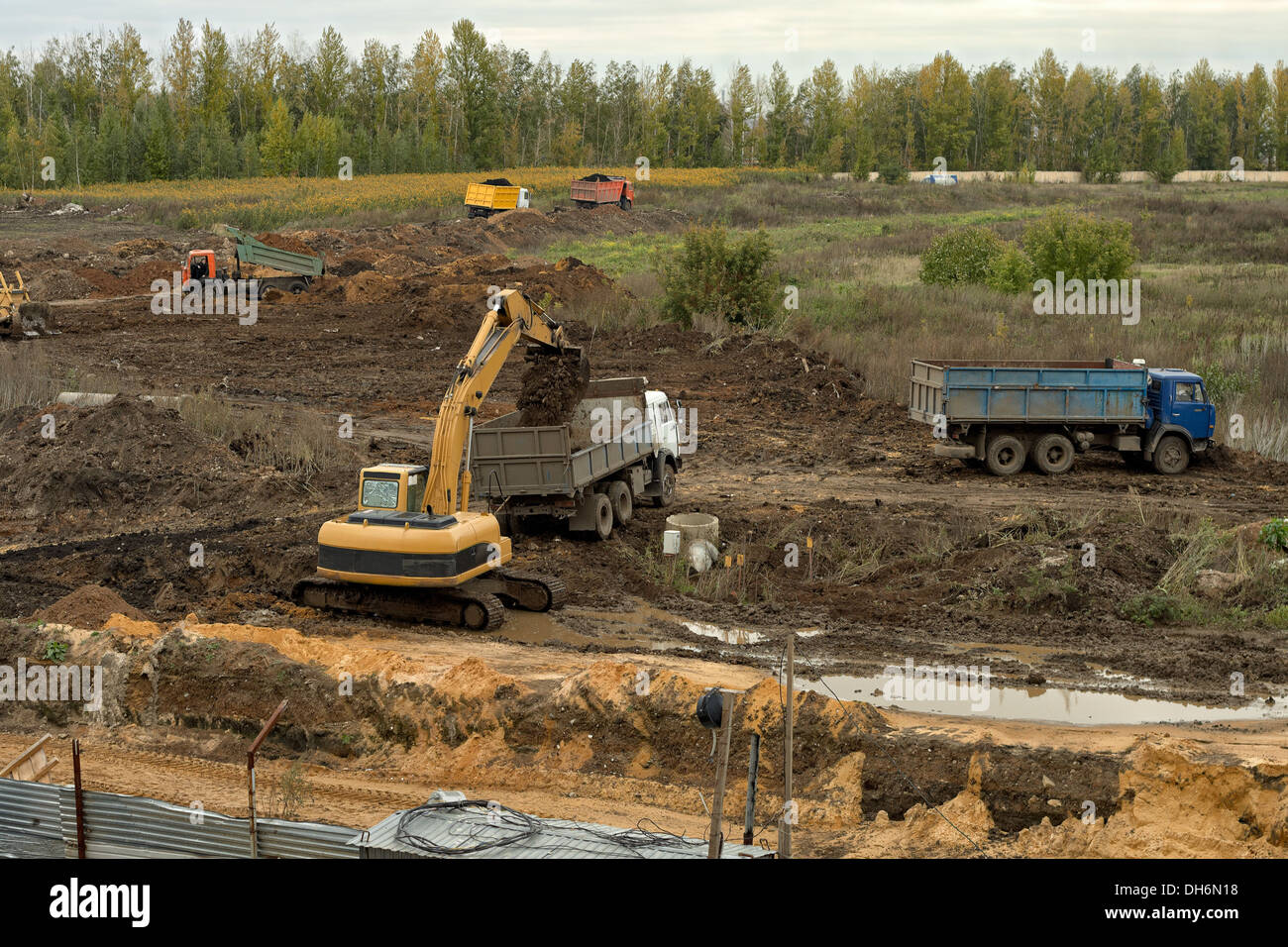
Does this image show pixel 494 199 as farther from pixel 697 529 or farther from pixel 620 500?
pixel 697 529

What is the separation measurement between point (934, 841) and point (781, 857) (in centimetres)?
286

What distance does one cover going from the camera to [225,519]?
18.0m

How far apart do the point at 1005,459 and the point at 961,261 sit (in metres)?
18.9

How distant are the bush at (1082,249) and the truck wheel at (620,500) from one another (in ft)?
75.3

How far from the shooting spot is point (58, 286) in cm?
4106

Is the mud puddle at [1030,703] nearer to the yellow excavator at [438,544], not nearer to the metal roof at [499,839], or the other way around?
the yellow excavator at [438,544]

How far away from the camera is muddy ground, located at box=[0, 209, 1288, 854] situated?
9359 mm

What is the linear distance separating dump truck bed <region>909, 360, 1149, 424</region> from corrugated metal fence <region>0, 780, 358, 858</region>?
15.7 meters

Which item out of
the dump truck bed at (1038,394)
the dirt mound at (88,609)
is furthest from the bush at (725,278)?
the dirt mound at (88,609)

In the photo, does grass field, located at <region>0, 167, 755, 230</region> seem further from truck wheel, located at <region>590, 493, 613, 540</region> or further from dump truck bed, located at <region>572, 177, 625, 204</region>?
truck wheel, located at <region>590, 493, 613, 540</region>

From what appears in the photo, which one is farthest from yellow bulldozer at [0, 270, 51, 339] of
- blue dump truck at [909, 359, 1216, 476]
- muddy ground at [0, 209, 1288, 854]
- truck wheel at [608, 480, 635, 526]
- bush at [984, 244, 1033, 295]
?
bush at [984, 244, 1033, 295]

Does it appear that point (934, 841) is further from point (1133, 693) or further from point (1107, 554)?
point (1107, 554)

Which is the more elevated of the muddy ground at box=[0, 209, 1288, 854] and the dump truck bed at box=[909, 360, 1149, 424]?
the dump truck bed at box=[909, 360, 1149, 424]

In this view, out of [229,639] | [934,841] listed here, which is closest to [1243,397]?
[934,841]
